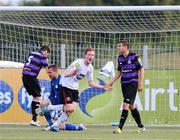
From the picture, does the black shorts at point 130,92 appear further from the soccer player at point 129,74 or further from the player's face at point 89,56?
the player's face at point 89,56

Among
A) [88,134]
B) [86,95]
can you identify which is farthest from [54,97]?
[86,95]

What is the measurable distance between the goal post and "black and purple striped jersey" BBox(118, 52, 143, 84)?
96.9 inches

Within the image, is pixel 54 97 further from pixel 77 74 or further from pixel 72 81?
pixel 77 74

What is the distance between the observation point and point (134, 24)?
17.7 meters

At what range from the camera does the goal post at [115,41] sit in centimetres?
1741

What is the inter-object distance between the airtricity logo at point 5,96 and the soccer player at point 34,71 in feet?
6.03

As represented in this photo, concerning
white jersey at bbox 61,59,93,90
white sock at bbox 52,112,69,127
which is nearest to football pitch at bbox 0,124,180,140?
white sock at bbox 52,112,69,127

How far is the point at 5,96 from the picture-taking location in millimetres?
17969

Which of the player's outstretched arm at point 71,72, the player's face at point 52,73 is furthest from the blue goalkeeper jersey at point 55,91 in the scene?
the player's outstretched arm at point 71,72

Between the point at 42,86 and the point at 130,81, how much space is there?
12.8 ft

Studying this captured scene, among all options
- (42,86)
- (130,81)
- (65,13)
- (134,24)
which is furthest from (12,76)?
(130,81)

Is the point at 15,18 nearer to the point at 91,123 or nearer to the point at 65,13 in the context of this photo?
the point at 65,13

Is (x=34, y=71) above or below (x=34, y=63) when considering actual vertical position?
below

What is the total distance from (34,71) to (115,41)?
11.3ft
